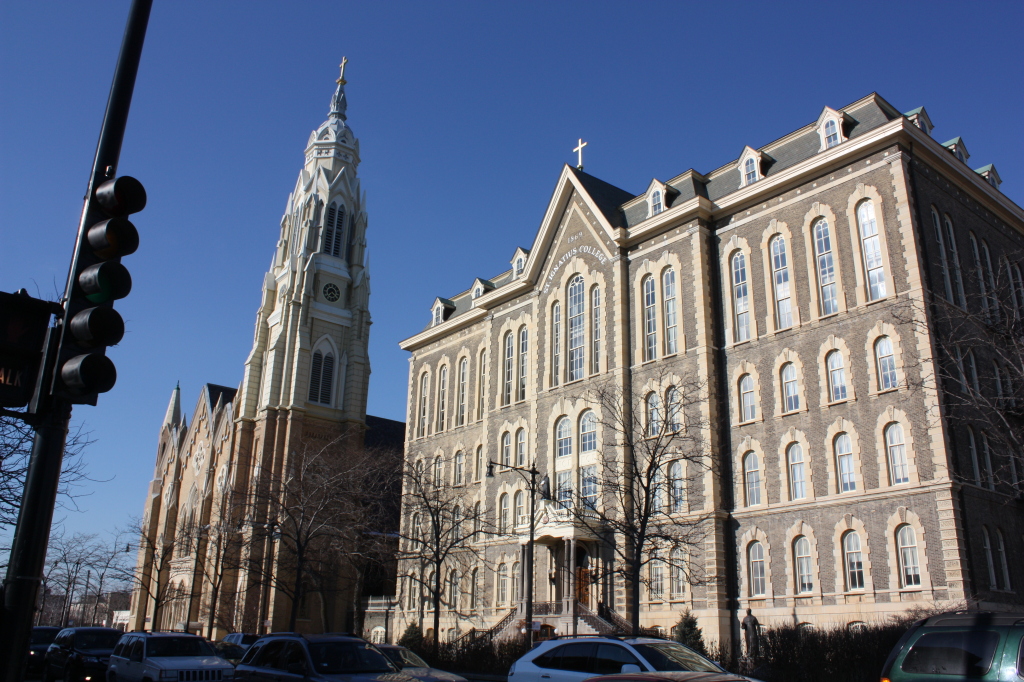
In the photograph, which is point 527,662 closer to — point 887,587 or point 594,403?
point 887,587

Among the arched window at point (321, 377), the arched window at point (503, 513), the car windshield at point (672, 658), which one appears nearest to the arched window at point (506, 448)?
the arched window at point (503, 513)

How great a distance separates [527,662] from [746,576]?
2009 centimetres

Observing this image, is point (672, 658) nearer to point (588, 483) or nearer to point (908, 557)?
point (908, 557)

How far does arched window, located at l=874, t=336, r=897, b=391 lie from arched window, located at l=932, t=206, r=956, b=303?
3.26 metres

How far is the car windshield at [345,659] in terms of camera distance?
13102 millimetres

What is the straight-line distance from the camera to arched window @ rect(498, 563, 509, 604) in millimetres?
43000

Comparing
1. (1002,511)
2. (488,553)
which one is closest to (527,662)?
(1002,511)

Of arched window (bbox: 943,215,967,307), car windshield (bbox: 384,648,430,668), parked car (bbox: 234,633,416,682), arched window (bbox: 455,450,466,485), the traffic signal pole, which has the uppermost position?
arched window (bbox: 943,215,967,307)

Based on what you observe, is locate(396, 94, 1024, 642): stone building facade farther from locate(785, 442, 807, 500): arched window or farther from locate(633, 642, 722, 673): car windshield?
locate(633, 642, 722, 673): car windshield

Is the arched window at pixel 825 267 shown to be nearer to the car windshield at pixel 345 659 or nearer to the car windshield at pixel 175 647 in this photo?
the car windshield at pixel 345 659

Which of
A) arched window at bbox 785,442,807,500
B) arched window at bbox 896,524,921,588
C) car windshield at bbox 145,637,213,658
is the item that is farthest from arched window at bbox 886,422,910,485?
car windshield at bbox 145,637,213,658

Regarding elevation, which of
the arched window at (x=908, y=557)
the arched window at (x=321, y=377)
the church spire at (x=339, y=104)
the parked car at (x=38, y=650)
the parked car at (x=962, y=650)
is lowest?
the parked car at (x=38, y=650)

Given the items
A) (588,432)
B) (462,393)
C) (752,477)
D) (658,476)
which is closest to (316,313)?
(462,393)

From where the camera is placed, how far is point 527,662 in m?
15.1
